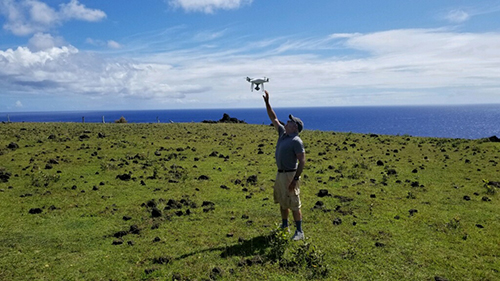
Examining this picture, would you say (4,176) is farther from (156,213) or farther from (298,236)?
(298,236)

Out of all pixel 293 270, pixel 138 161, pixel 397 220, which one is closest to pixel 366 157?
pixel 397 220

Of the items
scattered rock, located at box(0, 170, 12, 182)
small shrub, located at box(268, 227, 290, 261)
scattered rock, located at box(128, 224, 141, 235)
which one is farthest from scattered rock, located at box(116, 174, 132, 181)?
small shrub, located at box(268, 227, 290, 261)

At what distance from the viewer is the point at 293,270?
→ 815cm

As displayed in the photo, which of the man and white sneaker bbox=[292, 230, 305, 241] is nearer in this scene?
the man

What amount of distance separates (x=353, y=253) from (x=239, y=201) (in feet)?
20.3

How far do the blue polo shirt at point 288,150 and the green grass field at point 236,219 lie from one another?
187 cm

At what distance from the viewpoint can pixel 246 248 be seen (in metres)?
9.32

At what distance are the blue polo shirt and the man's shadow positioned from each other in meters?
2.22

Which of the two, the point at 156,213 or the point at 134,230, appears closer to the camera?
the point at 134,230

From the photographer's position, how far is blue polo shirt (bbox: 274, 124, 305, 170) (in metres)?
9.02

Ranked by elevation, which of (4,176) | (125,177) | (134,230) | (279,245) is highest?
(4,176)

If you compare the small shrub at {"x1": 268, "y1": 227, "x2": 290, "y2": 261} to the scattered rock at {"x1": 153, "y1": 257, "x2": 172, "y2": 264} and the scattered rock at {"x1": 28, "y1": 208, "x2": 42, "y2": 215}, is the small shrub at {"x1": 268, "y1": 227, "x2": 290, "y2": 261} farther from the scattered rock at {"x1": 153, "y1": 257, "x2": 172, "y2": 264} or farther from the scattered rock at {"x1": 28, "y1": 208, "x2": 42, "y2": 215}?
the scattered rock at {"x1": 28, "y1": 208, "x2": 42, "y2": 215}

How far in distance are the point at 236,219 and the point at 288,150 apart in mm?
4038

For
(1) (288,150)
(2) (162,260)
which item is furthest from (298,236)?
(2) (162,260)
